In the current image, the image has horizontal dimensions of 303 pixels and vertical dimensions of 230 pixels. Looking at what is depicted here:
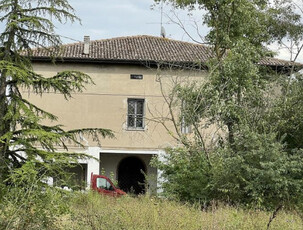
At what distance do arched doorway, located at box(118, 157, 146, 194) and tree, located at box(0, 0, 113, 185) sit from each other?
52.4 ft

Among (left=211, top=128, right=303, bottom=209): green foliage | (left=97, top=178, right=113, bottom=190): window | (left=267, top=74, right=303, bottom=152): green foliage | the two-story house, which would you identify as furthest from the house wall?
(left=211, top=128, right=303, bottom=209): green foliage

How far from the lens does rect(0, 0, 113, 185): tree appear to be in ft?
32.9

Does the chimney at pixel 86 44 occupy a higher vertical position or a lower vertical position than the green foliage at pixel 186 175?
higher

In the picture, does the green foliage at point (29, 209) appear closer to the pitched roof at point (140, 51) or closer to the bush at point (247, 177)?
the bush at point (247, 177)

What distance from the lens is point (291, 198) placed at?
14367 millimetres

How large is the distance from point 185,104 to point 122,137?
842cm

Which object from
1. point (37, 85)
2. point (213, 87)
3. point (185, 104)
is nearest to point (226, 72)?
point (213, 87)

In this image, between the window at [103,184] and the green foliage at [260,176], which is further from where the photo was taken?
the window at [103,184]

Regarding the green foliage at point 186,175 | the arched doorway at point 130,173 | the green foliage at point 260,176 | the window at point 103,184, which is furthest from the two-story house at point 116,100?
the green foliage at point 260,176

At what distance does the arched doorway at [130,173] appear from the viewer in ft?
90.2

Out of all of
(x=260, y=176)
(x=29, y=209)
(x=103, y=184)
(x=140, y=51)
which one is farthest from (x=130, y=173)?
(x=29, y=209)

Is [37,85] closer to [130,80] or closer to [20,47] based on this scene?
[20,47]

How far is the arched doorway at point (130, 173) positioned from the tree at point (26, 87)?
16.0m

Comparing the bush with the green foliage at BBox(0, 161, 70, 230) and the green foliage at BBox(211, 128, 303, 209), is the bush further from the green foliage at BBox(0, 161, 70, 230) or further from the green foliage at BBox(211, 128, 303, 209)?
the green foliage at BBox(0, 161, 70, 230)
